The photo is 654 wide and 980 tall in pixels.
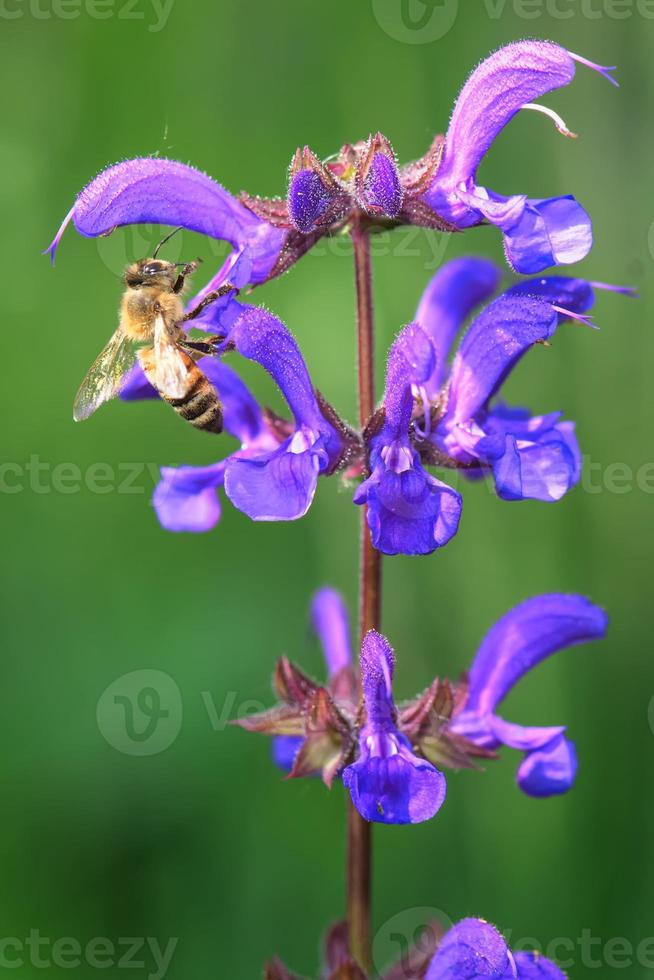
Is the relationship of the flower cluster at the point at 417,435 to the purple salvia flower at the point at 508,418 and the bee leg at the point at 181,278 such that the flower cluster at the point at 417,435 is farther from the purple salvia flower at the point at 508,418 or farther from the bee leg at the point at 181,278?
the bee leg at the point at 181,278

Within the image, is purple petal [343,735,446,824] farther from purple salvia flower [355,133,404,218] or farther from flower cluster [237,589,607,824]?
purple salvia flower [355,133,404,218]

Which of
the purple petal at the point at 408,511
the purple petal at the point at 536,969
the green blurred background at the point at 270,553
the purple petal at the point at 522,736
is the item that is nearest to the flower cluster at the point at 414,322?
the purple petal at the point at 408,511

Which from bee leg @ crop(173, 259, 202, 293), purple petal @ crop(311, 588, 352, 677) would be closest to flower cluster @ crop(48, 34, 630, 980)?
bee leg @ crop(173, 259, 202, 293)

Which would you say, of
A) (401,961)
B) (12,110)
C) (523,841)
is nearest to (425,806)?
(401,961)

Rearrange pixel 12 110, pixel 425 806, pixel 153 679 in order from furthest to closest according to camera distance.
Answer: pixel 12 110, pixel 153 679, pixel 425 806

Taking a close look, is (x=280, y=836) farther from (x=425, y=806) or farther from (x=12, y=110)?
(x=12, y=110)

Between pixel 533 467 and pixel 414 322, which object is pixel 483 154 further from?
pixel 533 467
